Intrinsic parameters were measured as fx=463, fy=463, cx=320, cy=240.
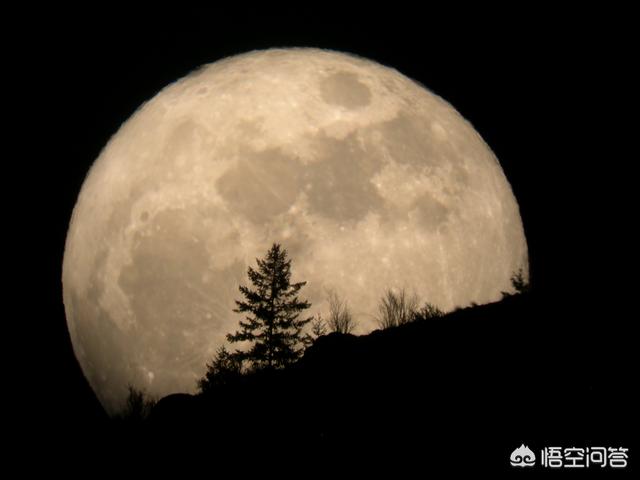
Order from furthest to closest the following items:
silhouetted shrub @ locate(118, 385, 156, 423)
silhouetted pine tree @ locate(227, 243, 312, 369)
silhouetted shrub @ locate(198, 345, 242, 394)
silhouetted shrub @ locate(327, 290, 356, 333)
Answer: silhouetted shrub @ locate(118, 385, 156, 423) → silhouetted shrub @ locate(327, 290, 356, 333) → silhouetted shrub @ locate(198, 345, 242, 394) → silhouetted pine tree @ locate(227, 243, 312, 369)

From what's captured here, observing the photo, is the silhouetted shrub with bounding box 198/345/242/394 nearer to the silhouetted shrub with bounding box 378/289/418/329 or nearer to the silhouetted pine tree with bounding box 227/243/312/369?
the silhouetted pine tree with bounding box 227/243/312/369

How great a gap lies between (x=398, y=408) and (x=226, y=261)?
19.6 feet

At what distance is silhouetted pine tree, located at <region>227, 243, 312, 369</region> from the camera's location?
10.2m

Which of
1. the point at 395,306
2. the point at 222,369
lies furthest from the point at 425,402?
the point at 222,369

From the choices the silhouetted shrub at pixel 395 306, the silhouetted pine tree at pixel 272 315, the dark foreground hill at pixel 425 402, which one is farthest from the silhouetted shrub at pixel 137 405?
the silhouetted shrub at pixel 395 306

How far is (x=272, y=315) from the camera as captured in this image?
10.2 m

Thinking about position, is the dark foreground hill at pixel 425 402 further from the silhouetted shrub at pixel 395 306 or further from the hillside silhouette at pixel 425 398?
the silhouetted shrub at pixel 395 306

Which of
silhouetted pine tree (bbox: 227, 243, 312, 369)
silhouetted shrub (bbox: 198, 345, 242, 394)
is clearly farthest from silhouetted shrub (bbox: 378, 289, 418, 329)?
silhouetted shrub (bbox: 198, 345, 242, 394)

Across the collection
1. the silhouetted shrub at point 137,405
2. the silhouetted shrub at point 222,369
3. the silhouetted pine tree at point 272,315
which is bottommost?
the silhouetted shrub at point 137,405

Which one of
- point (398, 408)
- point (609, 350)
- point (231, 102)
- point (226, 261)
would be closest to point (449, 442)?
point (398, 408)

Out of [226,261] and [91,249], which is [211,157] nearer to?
[226,261]

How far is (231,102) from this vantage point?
12.2 m

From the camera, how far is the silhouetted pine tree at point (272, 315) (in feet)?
33.6

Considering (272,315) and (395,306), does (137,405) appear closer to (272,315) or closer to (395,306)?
(272,315)
